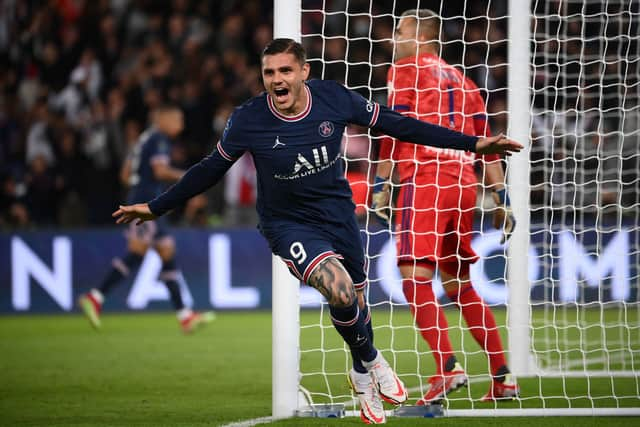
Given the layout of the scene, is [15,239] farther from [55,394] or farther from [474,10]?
[474,10]

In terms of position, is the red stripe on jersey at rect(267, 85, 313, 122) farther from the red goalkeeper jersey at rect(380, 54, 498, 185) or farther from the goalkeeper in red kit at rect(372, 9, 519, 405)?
the red goalkeeper jersey at rect(380, 54, 498, 185)

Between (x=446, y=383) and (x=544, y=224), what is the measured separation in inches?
66.1

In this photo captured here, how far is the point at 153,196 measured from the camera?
10531 millimetres

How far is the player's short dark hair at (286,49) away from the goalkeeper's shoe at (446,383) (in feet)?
6.48

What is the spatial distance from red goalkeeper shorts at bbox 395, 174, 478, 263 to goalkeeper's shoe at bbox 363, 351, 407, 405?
852mm

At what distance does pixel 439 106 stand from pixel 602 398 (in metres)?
1.96

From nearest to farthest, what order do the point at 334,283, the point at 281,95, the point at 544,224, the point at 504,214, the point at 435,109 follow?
the point at 334,283, the point at 281,95, the point at 504,214, the point at 435,109, the point at 544,224

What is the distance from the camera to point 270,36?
14773 mm

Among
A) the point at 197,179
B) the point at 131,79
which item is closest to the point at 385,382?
the point at 197,179

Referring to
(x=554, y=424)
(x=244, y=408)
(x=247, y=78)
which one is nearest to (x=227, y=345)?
(x=244, y=408)

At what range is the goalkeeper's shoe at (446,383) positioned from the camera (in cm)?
574

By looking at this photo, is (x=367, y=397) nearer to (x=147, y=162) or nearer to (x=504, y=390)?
(x=504, y=390)

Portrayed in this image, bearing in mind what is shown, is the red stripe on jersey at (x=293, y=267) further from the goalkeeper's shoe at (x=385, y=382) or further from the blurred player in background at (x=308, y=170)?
the goalkeeper's shoe at (x=385, y=382)

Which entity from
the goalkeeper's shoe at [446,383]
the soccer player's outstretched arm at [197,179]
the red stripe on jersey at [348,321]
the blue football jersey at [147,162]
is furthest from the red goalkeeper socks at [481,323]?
the blue football jersey at [147,162]
